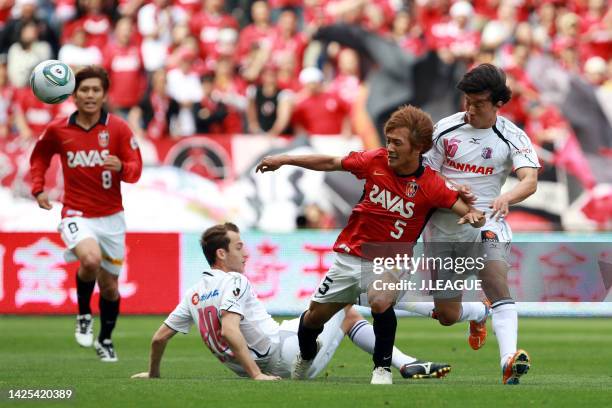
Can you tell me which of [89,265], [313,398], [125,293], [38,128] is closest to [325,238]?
[125,293]

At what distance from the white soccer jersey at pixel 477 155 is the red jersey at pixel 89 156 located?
3479 mm

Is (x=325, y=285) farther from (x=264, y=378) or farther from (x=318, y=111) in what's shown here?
(x=318, y=111)

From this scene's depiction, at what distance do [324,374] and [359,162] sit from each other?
228cm

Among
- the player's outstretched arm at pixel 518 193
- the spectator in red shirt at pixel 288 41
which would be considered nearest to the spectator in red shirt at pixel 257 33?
the spectator in red shirt at pixel 288 41

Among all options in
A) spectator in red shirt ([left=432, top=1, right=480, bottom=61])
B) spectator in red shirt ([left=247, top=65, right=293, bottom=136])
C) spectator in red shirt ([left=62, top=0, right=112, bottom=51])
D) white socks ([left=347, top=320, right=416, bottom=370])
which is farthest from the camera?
spectator in red shirt ([left=432, top=1, right=480, bottom=61])

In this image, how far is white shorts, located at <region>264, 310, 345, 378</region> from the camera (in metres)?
9.76

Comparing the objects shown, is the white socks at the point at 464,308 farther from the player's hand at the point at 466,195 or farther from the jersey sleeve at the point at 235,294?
the jersey sleeve at the point at 235,294

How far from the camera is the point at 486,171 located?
10062mm

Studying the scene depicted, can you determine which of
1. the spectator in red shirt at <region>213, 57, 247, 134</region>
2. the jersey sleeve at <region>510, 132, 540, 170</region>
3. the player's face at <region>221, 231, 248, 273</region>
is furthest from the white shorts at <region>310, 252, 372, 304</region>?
the spectator in red shirt at <region>213, 57, 247, 134</region>

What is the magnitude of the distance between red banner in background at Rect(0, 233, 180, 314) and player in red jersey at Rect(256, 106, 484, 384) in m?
8.97

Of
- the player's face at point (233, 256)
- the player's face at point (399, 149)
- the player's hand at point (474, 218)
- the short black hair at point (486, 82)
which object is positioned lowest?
the player's face at point (233, 256)

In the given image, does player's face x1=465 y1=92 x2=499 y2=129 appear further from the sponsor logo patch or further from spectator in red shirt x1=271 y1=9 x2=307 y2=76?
spectator in red shirt x1=271 y1=9 x2=307 y2=76

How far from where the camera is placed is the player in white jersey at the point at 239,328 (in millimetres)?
9359

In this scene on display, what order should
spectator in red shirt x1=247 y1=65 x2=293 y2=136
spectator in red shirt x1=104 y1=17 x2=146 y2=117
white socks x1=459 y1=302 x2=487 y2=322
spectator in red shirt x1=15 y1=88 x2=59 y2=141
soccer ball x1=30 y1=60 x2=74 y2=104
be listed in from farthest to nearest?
spectator in red shirt x1=104 y1=17 x2=146 y2=117 → spectator in red shirt x1=15 y1=88 x2=59 y2=141 → spectator in red shirt x1=247 y1=65 x2=293 y2=136 → soccer ball x1=30 y1=60 x2=74 y2=104 → white socks x1=459 y1=302 x2=487 y2=322
